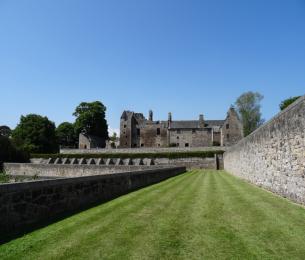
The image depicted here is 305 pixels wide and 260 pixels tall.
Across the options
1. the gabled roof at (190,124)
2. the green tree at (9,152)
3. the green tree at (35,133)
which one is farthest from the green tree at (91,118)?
the green tree at (9,152)

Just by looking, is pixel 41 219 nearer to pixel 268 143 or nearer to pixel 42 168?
pixel 268 143

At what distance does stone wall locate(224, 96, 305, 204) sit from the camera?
8.10 m

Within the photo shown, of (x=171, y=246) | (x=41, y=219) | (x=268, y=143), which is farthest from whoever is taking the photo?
(x=268, y=143)

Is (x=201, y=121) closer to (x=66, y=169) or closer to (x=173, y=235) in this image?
(x=66, y=169)

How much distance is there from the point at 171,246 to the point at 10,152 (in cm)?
4500

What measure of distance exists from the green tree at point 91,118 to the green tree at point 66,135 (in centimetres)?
1023

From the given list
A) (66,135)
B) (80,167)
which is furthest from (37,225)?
(66,135)

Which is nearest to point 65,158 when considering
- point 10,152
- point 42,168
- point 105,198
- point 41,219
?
point 10,152

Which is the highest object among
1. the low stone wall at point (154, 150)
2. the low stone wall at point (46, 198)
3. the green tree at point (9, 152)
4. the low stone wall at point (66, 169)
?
the low stone wall at point (154, 150)

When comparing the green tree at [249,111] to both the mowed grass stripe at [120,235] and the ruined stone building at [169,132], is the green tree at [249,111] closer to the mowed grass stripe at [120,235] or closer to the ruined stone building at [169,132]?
the ruined stone building at [169,132]

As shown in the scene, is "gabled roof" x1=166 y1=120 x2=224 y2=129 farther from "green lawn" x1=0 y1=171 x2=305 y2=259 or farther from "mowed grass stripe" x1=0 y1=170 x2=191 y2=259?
"green lawn" x1=0 y1=171 x2=305 y2=259

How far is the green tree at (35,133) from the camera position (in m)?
65.4

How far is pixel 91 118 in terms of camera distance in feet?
249

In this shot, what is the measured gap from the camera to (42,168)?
34.6 m
